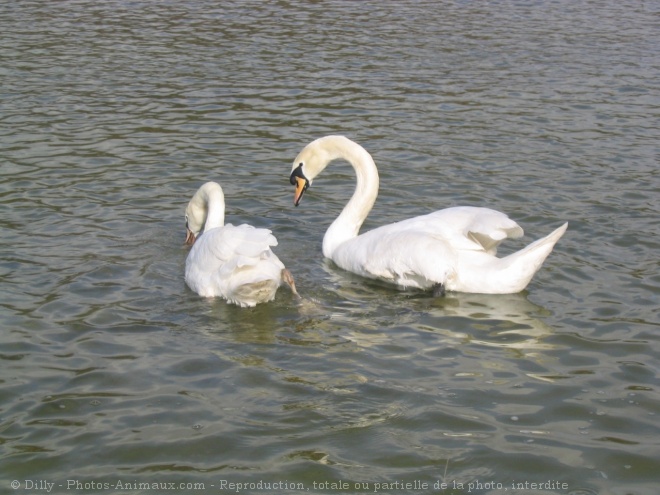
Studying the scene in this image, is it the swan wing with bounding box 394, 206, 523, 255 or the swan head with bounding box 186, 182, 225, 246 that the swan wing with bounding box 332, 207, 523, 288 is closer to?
the swan wing with bounding box 394, 206, 523, 255

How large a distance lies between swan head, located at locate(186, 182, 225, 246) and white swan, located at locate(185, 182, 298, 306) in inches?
34.6

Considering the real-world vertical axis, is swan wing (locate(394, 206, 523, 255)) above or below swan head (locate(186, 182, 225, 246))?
above

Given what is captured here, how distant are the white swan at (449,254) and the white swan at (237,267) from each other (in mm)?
829

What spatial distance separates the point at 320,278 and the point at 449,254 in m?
1.22

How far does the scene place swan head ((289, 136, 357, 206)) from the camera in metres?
9.34

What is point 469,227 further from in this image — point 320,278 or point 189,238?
point 189,238

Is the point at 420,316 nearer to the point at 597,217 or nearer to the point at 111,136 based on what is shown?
the point at 597,217

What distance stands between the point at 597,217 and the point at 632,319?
89.7 inches

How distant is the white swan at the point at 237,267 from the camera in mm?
7422

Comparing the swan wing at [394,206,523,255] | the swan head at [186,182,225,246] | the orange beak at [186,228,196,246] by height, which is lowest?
the orange beak at [186,228,196,246]

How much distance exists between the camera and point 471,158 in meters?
11.4

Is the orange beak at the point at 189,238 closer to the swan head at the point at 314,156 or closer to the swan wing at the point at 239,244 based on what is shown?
the swan head at the point at 314,156

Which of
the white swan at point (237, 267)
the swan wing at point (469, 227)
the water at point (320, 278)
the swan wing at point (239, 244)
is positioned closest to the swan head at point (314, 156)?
the water at point (320, 278)

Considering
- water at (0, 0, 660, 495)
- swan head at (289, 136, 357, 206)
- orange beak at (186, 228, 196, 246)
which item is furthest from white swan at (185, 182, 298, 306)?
swan head at (289, 136, 357, 206)
